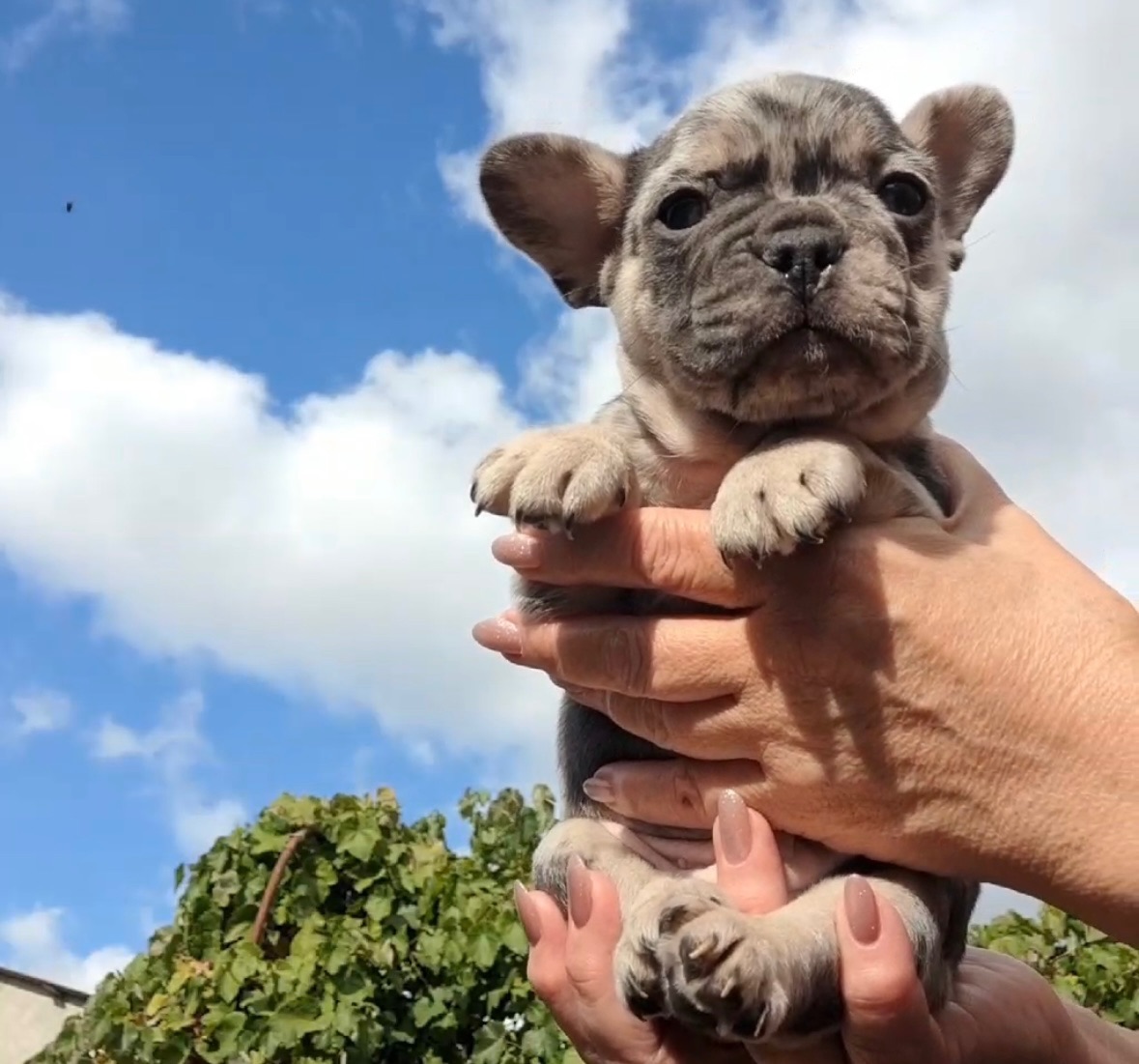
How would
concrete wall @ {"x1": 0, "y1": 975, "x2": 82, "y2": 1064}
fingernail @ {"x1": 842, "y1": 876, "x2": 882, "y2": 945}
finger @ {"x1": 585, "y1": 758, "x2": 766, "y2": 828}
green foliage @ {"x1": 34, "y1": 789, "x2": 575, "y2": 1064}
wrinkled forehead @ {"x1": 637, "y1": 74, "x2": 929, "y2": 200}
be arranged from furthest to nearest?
concrete wall @ {"x1": 0, "y1": 975, "x2": 82, "y2": 1064}
green foliage @ {"x1": 34, "y1": 789, "x2": 575, "y2": 1064}
wrinkled forehead @ {"x1": 637, "y1": 74, "x2": 929, "y2": 200}
finger @ {"x1": 585, "y1": 758, "x2": 766, "y2": 828}
fingernail @ {"x1": 842, "y1": 876, "x2": 882, "y2": 945}

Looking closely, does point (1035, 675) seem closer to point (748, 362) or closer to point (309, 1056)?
point (748, 362)

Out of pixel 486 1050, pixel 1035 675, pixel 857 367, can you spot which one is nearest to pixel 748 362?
pixel 857 367

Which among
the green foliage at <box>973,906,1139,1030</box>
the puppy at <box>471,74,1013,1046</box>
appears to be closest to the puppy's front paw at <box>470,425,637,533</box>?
the puppy at <box>471,74,1013,1046</box>

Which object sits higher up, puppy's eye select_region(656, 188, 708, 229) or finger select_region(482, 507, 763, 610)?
puppy's eye select_region(656, 188, 708, 229)

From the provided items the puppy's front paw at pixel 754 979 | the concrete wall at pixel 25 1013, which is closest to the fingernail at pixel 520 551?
the puppy's front paw at pixel 754 979

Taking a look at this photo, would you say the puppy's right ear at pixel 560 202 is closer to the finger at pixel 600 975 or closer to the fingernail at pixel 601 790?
the fingernail at pixel 601 790

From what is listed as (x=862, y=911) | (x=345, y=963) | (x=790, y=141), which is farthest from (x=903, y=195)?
(x=345, y=963)

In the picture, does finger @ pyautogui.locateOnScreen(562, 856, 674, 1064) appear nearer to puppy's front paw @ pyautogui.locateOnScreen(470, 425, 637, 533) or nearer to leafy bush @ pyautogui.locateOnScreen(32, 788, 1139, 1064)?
puppy's front paw @ pyautogui.locateOnScreen(470, 425, 637, 533)

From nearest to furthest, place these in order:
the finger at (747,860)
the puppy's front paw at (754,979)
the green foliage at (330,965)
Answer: the puppy's front paw at (754,979), the finger at (747,860), the green foliage at (330,965)
